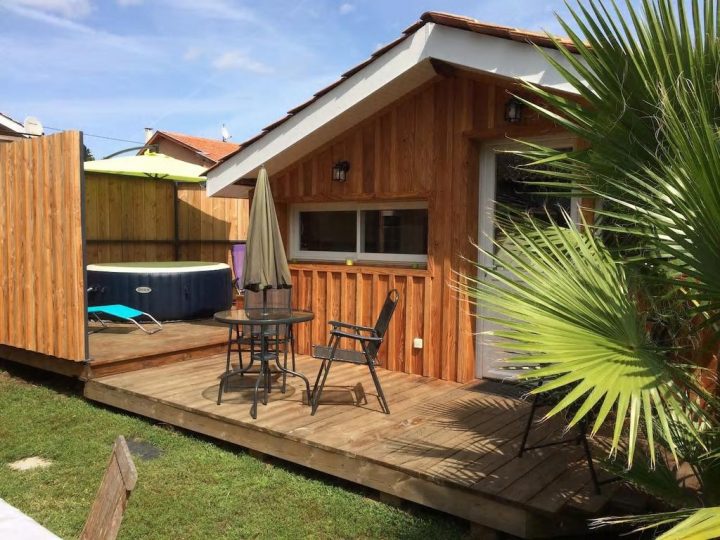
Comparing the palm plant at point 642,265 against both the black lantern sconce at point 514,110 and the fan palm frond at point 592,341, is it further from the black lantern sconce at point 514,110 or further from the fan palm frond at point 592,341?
the black lantern sconce at point 514,110

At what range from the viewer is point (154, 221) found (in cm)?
1065

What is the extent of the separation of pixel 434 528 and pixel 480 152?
11.1ft

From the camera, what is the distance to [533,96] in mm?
4820

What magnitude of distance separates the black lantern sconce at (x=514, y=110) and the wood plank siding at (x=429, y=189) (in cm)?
7

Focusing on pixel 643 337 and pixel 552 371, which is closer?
pixel 552 371

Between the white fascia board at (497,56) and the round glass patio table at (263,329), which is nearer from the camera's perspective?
the white fascia board at (497,56)

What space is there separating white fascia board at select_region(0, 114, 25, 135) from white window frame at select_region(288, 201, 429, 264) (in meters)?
6.99

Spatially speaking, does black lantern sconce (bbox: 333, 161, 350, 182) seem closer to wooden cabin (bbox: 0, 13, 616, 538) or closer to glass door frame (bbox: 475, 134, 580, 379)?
wooden cabin (bbox: 0, 13, 616, 538)

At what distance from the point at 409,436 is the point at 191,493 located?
1.44 m

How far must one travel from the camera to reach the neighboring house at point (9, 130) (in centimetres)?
1049

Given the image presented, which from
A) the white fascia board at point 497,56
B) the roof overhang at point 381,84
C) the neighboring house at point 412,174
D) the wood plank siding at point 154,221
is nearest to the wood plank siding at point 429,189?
the neighboring house at point 412,174

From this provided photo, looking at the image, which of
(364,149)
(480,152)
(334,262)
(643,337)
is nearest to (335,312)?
(334,262)

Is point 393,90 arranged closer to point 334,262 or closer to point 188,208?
point 334,262

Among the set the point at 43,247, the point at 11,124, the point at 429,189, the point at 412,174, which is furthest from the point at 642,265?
the point at 11,124
